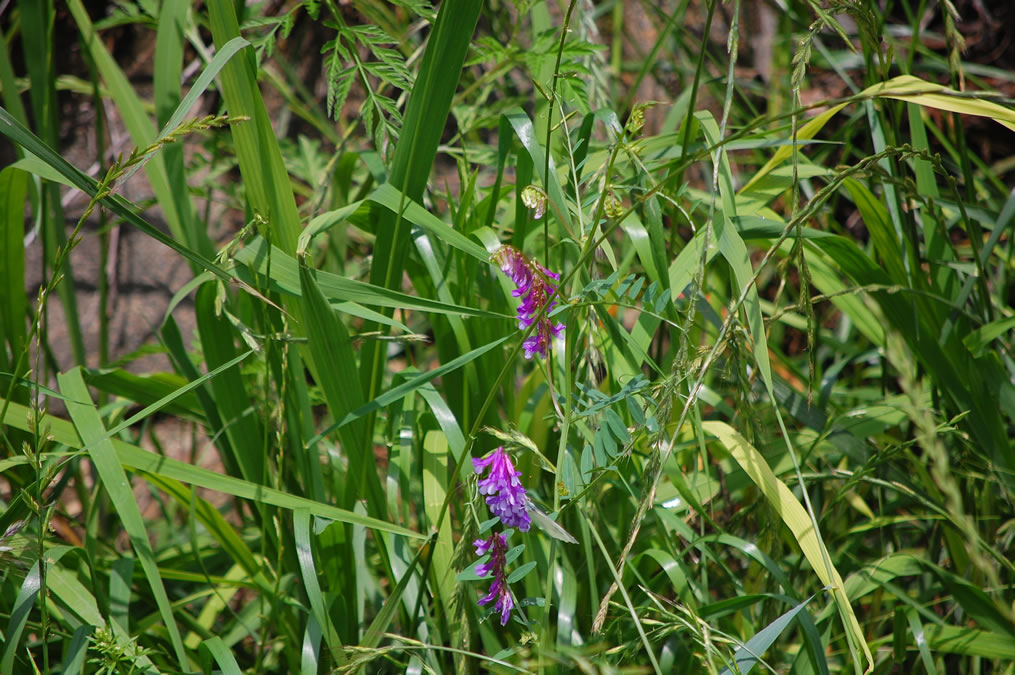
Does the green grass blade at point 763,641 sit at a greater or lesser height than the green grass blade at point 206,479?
lesser

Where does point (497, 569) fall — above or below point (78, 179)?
below

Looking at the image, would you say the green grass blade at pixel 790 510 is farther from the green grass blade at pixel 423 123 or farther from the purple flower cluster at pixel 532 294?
the green grass blade at pixel 423 123

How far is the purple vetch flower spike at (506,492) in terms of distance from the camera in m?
0.67

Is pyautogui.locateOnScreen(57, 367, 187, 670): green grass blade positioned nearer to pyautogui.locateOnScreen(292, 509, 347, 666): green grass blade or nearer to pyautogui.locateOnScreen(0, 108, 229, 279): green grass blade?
pyautogui.locateOnScreen(292, 509, 347, 666): green grass blade

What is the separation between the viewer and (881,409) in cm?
108

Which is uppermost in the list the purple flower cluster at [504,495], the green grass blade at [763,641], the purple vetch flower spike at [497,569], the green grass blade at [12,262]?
the green grass blade at [12,262]

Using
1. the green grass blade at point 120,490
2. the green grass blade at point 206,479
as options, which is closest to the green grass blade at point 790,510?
the green grass blade at point 206,479

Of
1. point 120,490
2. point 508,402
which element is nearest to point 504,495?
point 508,402

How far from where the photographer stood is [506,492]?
0.67m

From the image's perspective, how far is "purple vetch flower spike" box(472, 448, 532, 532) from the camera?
2.19ft

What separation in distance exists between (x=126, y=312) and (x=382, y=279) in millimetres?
1257

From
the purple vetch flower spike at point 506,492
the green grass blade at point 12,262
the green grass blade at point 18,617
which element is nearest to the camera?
the purple vetch flower spike at point 506,492

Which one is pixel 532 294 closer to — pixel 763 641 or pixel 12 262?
pixel 763 641

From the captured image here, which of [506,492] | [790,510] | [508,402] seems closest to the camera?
[506,492]
